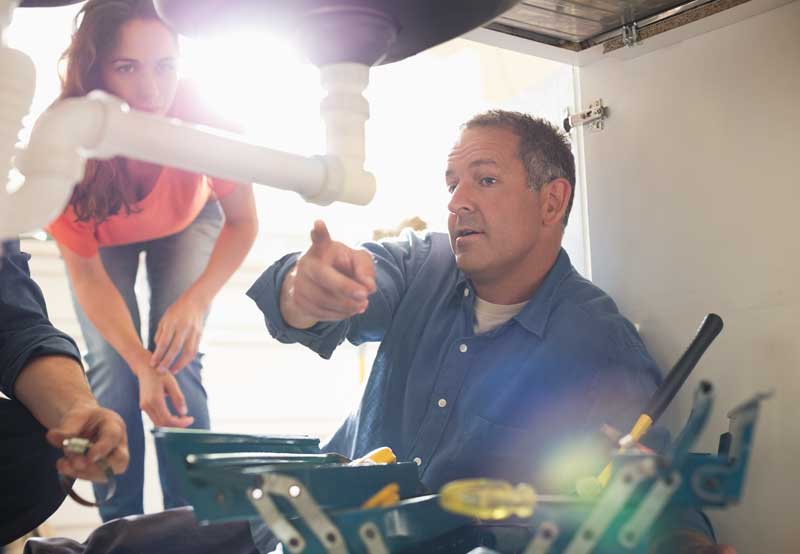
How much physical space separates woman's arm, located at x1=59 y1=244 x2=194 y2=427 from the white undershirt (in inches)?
23.8

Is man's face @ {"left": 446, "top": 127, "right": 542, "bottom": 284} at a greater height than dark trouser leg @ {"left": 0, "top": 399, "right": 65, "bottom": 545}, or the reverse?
man's face @ {"left": 446, "top": 127, "right": 542, "bottom": 284}

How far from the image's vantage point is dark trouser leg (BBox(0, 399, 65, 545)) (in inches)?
34.3

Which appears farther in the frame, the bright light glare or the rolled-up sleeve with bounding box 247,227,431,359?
the bright light glare

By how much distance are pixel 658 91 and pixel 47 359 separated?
80 cm

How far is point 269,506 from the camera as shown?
456 millimetres

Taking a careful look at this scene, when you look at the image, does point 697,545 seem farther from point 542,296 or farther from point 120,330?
point 120,330

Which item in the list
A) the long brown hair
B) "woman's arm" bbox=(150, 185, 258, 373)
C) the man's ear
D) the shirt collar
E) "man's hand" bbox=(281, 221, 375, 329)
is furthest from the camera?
"woman's arm" bbox=(150, 185, 258, 373)

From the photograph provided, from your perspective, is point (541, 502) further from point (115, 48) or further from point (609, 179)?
point (115, 48)

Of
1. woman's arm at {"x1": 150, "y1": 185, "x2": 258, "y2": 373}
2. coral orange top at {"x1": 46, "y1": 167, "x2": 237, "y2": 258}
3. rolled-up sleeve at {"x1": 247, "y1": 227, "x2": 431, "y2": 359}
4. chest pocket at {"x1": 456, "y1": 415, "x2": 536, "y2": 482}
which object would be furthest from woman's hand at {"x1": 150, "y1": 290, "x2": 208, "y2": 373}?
chest pocket at {"x1": 456, "y1": 415, "x2": 536, "y2": 482}

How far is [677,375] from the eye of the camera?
32.6 inches

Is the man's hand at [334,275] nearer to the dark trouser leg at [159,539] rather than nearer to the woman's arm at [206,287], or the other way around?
the dark trouser leg at [159,539]

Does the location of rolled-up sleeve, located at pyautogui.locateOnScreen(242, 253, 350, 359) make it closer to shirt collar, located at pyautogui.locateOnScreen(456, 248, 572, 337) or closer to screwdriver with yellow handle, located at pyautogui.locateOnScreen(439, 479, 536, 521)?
shirt collar, located at pyautogui.locateOnScreen(456, 248, 572, 337)

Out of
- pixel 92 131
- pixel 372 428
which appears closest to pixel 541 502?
pixel 92 131

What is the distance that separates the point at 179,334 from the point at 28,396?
655 mm
